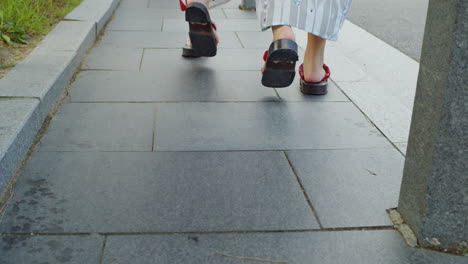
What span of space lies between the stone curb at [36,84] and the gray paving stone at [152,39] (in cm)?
22

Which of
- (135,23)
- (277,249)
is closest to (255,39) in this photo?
(135,23)

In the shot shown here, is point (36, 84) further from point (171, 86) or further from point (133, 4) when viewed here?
point (133, 4)

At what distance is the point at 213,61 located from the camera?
175 inches

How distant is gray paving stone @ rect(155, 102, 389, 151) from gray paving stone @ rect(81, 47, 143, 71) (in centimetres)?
92

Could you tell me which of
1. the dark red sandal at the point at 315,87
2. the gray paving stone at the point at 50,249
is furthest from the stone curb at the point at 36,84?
the dark red sandal at the point at 315,87

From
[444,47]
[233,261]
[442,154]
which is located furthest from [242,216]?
[444,47]

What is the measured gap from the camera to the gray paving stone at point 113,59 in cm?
415

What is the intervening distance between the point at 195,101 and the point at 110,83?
0.65m

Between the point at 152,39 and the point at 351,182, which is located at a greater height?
the point at 351,182

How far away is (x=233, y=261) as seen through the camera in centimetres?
193

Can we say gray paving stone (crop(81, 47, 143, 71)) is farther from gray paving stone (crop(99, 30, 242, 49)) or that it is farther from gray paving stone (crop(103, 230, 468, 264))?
gray paving stone (crop(103, 230, 468, 264))

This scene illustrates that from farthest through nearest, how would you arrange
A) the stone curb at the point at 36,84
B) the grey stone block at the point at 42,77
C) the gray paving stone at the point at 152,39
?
the gray paving stone at the point at 152,39 → the grey stone block at the point at 42,77 → the stone curb at the point at 36,84

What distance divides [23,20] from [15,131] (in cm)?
189

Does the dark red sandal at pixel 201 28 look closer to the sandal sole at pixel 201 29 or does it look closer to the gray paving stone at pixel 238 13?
the sandal sole at pixel 201 29
